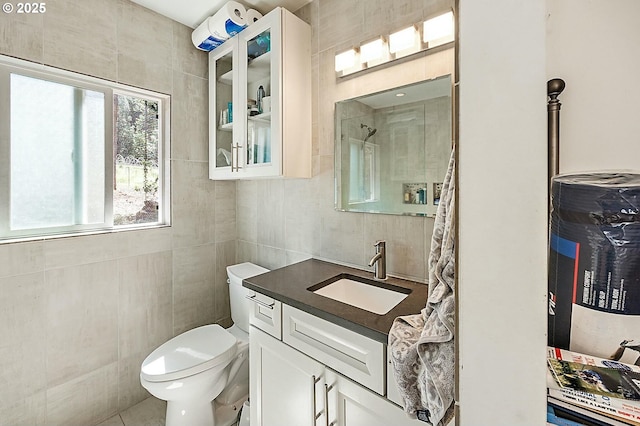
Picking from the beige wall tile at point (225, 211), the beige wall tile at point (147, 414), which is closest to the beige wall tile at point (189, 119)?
the beige wall tile at point (225, 211)

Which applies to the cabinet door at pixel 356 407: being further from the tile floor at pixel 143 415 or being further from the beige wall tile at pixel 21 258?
the beige wall tile at pixel 21 258

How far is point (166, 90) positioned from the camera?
1.84 m

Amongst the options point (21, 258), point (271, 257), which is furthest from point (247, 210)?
point (21, 258)

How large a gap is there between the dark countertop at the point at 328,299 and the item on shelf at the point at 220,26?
1474 millimetres

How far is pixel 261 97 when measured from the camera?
164cm

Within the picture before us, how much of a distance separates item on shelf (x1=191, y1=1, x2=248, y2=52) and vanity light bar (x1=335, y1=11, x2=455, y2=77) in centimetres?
64

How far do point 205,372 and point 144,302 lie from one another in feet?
2.36

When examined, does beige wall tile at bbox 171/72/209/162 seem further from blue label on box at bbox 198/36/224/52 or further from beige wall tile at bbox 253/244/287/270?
beige wall tile at bbox 253/244/287/270

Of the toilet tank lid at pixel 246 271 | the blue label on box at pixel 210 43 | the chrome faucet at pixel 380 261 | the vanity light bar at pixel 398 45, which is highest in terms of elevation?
the blue label on box at pixel 210 43

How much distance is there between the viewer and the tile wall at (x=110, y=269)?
1.37 m

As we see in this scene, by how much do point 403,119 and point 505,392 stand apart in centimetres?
120

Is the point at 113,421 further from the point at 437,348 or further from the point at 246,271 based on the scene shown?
the point at 437,348

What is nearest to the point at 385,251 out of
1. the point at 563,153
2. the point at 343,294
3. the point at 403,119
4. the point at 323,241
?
the point at 343,294

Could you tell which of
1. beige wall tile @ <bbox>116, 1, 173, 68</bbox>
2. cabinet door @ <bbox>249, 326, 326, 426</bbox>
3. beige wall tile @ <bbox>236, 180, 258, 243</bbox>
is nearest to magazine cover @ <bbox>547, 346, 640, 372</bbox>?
cabinet door @ <bbox>249, 326, 326, 426</bbox>
